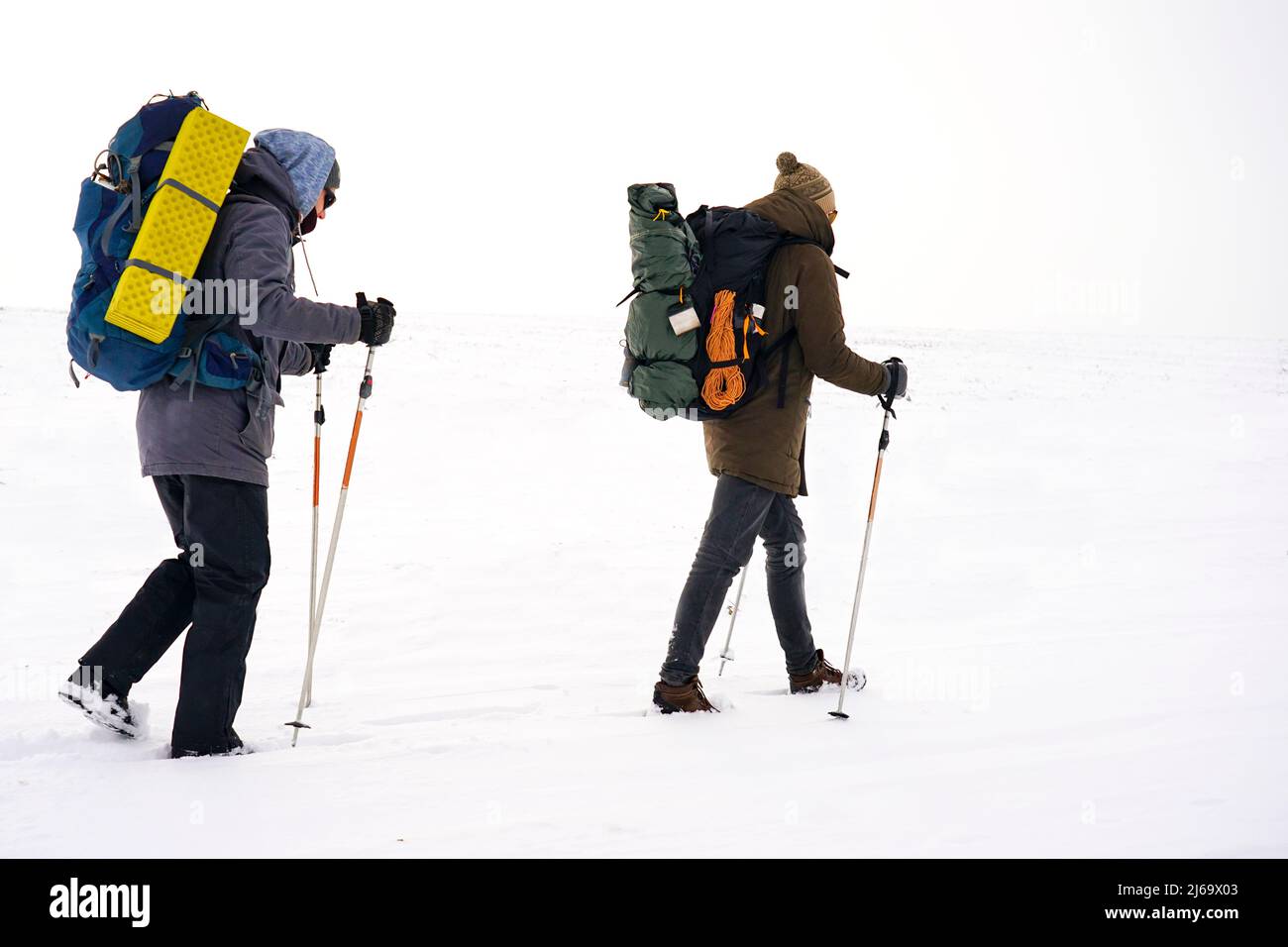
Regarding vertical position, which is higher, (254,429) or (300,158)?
(300,158)

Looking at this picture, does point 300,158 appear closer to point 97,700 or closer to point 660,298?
point 660,298

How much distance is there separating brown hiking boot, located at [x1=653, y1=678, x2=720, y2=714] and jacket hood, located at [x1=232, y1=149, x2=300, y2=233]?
242cm

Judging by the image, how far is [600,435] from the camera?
13391 millimetres

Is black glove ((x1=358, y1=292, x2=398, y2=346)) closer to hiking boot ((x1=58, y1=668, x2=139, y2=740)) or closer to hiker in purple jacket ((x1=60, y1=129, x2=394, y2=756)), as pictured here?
hiker in purple jacket ((x1=60, y1=129, x2=394, y2=756))

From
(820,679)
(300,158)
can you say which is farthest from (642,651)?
(300,158)

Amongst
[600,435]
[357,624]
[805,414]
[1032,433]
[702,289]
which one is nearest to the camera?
[702,289]

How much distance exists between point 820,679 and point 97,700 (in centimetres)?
316

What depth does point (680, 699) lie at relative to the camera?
407 centimetres

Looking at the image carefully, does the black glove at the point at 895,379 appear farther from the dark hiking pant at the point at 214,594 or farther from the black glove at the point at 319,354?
the dark hiking pant at the point at 214,594

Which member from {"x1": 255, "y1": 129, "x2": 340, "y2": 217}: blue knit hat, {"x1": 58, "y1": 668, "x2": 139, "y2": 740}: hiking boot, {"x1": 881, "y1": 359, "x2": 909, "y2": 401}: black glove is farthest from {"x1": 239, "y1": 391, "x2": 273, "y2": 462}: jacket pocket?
{"x1": 881, "y1": 359, "x2": 909, "y2": 401}: black glove

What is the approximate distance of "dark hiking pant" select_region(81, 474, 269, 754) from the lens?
10.9 feet
